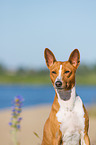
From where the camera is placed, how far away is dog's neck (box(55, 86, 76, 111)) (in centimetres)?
345

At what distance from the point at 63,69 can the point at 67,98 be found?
1.33 feet

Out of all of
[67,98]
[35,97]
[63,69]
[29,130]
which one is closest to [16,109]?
[67,98]

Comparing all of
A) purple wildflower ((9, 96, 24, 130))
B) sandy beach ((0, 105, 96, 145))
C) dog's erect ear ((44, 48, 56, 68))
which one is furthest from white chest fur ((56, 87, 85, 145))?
sandy beach ((0, 105, 96, 145))

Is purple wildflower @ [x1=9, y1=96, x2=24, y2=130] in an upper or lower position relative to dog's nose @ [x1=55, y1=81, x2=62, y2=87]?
lower

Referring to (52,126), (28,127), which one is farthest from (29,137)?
(52,126)

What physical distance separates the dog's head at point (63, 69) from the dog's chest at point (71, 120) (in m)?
0.30

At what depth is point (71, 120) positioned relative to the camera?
343 cm

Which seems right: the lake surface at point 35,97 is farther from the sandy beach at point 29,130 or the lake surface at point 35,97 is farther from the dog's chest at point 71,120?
the dog's chest at point 71,120

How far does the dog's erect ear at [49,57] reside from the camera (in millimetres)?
3588

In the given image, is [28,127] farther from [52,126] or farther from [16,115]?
[52,126]

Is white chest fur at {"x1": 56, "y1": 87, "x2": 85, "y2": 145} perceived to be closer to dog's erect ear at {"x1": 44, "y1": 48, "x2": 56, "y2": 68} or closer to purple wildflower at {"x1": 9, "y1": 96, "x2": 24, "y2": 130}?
dog's erect ear at {"x1": 44, "y1": 48, "x2": 56, "y2": 68}

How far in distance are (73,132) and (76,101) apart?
0.41m

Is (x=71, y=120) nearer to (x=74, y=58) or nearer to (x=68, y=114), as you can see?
(x=68, y=114)

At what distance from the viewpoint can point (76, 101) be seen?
3490mm
